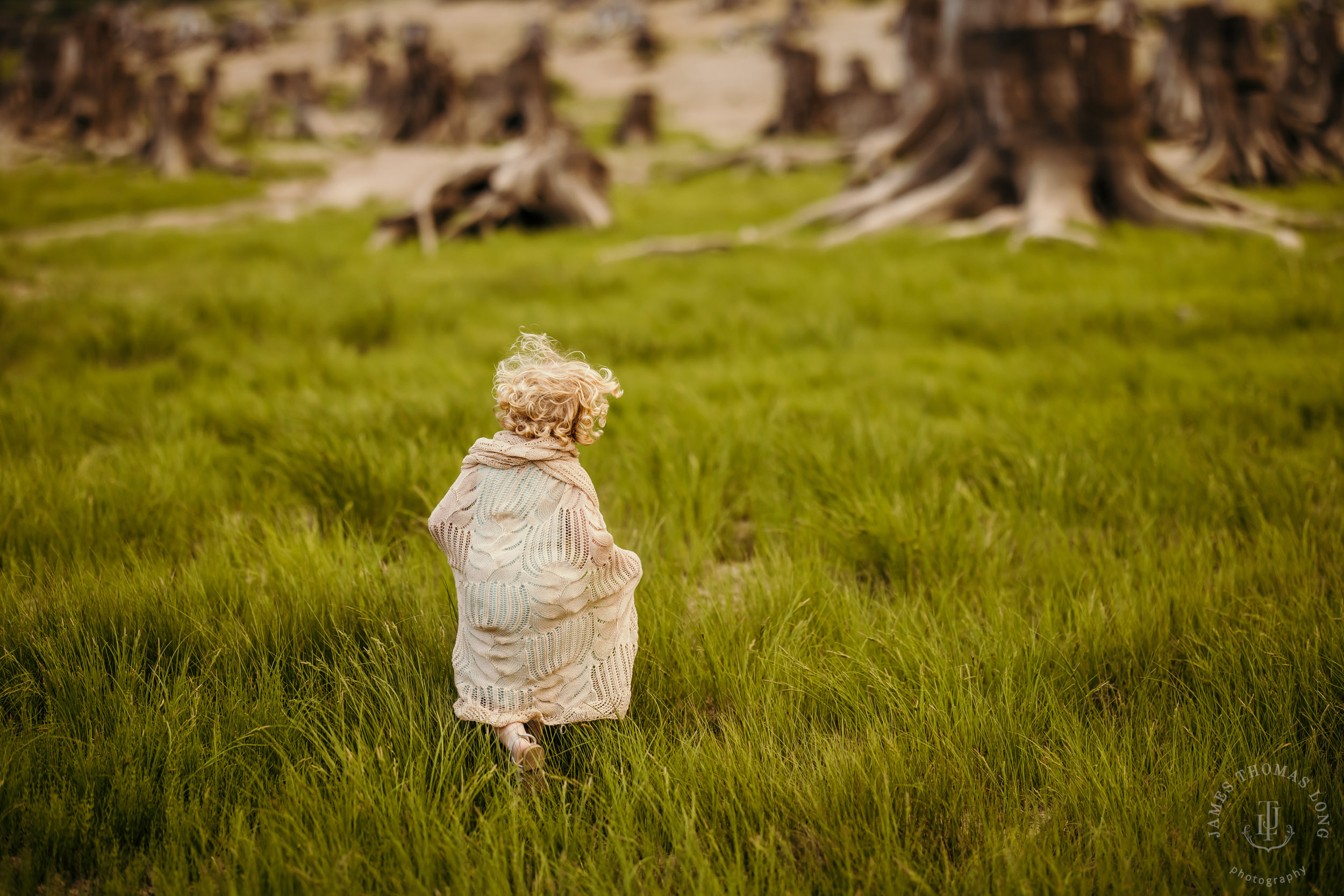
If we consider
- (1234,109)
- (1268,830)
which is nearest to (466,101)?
(1234,109)

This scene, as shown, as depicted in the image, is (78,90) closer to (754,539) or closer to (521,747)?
(754,539)

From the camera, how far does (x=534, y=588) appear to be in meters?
1.58

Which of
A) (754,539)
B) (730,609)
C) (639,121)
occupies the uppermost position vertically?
(639,121)

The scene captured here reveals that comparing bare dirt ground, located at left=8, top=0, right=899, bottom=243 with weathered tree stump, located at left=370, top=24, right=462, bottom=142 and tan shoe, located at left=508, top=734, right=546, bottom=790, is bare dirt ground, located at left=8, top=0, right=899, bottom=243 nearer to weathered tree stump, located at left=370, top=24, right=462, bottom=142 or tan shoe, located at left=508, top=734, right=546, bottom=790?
weathered tree stump, located at left=370, top=24, right=462, bottom=142

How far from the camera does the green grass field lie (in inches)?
57.0

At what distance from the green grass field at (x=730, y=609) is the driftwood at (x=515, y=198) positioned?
4.36 metres

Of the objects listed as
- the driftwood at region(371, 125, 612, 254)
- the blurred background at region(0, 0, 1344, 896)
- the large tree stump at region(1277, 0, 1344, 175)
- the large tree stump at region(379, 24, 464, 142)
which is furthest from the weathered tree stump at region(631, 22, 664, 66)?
the blurred background at region(0, 0, 1344, 896)

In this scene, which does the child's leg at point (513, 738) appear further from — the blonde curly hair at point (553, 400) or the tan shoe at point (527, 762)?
the blonde curly hair at point (553, 400)

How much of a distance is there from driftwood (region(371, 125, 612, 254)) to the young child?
7717mm

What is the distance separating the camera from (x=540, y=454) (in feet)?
5.37

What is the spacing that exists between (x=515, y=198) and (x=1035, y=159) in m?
5.79

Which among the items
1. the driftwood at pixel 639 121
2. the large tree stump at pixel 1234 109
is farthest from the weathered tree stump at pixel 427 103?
the large tree stump at pixel 1234 109

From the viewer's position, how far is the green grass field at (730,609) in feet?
4.75

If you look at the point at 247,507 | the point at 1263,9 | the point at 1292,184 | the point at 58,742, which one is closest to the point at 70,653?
the point at 58,742
